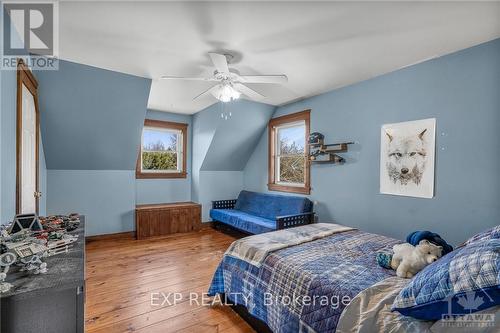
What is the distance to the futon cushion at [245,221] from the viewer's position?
3.70 meters

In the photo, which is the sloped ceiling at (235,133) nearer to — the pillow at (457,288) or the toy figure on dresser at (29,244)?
the toy figure on dresser at (29,244)

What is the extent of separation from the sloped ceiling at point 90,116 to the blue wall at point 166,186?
2.24ft

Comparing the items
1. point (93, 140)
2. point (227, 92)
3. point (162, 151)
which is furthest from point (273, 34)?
point (162, 151)

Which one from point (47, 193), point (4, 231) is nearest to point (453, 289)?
point (4, 231)

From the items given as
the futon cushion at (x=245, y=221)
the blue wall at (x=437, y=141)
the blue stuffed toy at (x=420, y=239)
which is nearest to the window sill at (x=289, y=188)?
the blue wall at (x=437, y=141)

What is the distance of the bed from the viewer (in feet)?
4.13

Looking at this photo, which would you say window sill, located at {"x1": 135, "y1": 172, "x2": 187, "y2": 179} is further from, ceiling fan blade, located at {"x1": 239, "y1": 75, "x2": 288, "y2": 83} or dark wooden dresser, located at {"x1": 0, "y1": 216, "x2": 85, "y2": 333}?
dark wooden dresser, located at {"x1": 0, "y1": 216, "x2": 85, "y2": 333}

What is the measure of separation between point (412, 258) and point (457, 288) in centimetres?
66

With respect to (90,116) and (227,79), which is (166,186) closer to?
(90,116)

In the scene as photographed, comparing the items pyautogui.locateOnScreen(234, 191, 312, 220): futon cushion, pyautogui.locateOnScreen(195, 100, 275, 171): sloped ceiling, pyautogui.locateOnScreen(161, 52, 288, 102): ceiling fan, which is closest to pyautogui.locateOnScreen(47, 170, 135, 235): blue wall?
pyautogui.locateOnScreen(195, 100, 275, 171): sloped ceiling

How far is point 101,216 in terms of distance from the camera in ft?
13.7

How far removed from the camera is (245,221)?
159 inches

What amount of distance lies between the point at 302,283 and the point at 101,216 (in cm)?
389

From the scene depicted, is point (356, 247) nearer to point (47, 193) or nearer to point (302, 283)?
point (302, 283)
